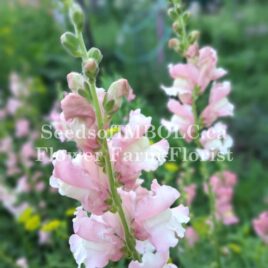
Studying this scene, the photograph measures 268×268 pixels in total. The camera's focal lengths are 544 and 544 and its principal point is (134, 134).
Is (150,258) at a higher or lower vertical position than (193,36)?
lower

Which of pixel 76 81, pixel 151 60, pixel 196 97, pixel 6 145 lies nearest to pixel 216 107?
pixel 196 97

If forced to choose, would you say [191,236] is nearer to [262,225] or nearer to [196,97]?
[262,225]

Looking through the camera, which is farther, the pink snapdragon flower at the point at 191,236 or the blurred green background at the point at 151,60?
the blurred green background at the point at 151,60

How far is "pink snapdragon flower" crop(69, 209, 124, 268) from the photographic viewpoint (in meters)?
0.93

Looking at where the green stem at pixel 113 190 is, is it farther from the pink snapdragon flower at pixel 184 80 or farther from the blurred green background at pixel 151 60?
the blurred green background at pixel 151 60

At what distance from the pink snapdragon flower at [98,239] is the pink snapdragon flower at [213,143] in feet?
1.80

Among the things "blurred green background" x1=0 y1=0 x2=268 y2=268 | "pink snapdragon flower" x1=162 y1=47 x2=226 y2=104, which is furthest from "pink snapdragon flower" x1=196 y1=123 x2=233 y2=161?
"blurred green background" x1=0 y1=0 x2=268 y2=268

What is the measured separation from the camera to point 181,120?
1.46 metres

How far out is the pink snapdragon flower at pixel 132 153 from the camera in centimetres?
92

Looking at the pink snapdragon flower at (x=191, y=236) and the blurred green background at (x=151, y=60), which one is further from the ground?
the blurred green background at (x=151, y=60)

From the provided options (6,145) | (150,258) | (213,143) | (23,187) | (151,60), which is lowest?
(150,258)

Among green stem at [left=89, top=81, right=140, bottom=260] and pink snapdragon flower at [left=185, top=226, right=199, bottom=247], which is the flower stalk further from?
pink snapdragon flower at [left=185, top=226, right=199, bottom=247]

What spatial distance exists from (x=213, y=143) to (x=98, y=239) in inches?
24.0

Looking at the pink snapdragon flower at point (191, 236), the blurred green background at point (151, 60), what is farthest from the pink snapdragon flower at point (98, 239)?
the blurred green background at point (151, 60)
